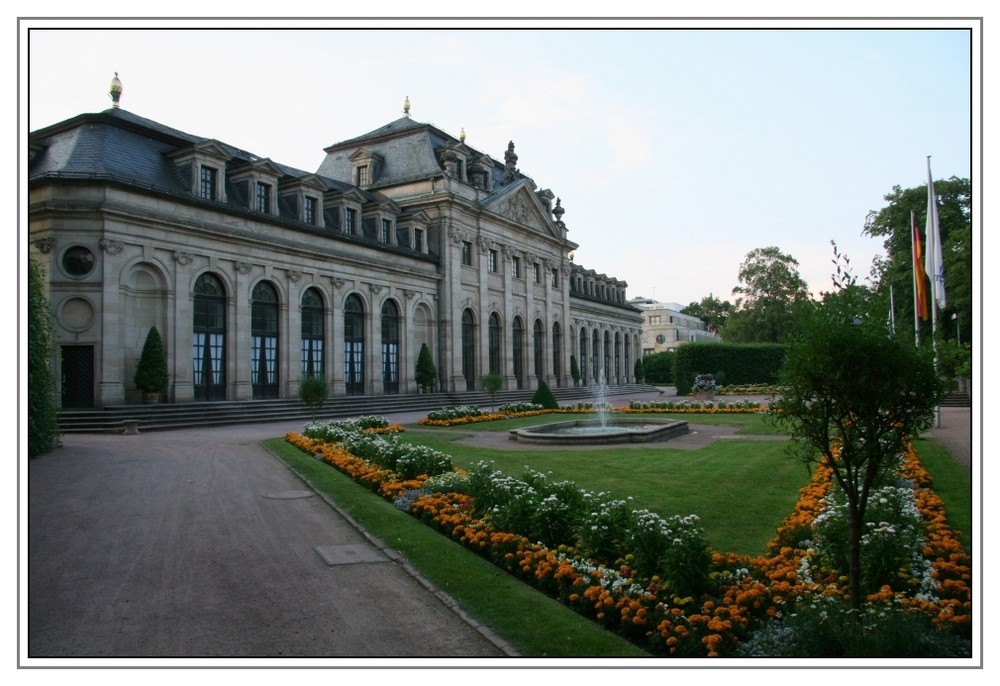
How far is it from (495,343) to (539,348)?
22.5 feet

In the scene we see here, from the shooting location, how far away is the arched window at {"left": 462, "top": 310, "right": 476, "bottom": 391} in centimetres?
4931

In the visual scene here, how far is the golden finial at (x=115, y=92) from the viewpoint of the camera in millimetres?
33656

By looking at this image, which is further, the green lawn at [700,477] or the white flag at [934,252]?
the white flag at [934,252]

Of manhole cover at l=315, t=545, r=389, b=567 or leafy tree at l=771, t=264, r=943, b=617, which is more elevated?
leafy tree at l=771, t=264, r=943, b=617

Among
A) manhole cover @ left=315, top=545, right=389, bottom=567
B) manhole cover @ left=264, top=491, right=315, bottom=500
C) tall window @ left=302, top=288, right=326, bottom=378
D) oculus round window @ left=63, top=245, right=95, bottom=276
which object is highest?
oculus round window @ left=63, top=245, right=95, bottom=276

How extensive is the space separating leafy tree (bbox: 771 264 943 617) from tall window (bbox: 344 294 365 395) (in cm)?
3520

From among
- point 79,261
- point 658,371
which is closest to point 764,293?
point 658,371

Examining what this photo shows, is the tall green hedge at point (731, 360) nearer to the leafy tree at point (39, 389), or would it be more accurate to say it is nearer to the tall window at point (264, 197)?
the tall window at point (264, 197)

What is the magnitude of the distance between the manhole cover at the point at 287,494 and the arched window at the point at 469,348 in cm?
3572

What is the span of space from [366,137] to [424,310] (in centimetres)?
1446

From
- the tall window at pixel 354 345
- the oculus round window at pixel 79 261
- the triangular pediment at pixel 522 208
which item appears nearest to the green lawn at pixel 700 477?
the oculus round window at pixel 79 261

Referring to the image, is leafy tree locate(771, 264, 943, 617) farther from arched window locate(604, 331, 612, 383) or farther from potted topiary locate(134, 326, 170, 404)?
arched window locate(604, 331, 612, 383)

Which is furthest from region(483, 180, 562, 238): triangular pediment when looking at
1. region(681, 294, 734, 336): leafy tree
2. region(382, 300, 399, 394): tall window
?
region(681, 294, 734, 336): leafy tree
